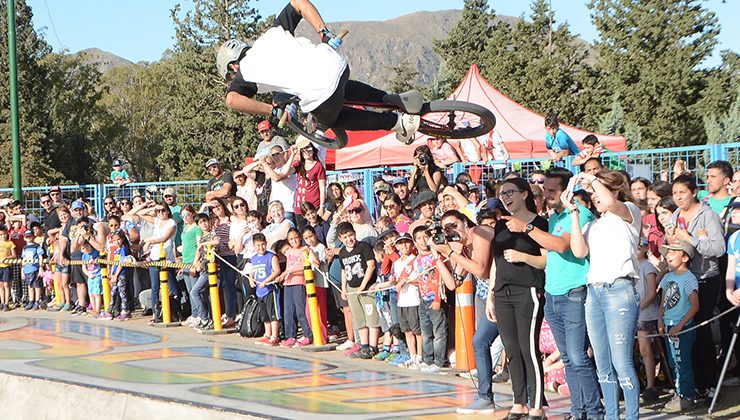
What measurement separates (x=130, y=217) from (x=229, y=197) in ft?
8.19

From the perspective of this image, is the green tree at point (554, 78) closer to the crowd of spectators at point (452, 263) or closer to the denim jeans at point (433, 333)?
the crowd of spectators at point (452, 263)

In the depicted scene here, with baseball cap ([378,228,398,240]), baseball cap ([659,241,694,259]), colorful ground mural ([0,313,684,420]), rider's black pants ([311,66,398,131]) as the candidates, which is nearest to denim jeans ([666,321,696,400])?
baseball cap ([659,241,694,259])

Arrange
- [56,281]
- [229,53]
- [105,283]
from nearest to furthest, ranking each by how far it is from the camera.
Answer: [229,53], [105,283], [56,281]

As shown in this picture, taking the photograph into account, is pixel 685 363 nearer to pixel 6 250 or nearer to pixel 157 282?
pixel 157 282

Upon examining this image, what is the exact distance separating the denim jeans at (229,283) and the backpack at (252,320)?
768mm

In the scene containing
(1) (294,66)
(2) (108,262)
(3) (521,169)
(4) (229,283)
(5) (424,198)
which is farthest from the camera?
(2) (108,262)

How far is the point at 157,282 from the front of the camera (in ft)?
49.4

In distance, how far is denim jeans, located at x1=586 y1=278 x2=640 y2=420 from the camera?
693cm

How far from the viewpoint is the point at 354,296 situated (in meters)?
11.4

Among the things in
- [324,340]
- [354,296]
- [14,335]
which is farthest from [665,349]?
[14,335]

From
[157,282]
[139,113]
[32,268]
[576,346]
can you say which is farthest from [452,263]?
[139,113]

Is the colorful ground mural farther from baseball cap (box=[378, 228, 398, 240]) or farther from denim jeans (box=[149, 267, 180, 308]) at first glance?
baseball cap (box=[378, 228, 398, 240])

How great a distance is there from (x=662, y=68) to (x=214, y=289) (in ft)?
101

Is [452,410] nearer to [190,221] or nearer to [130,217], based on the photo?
[190,221]
